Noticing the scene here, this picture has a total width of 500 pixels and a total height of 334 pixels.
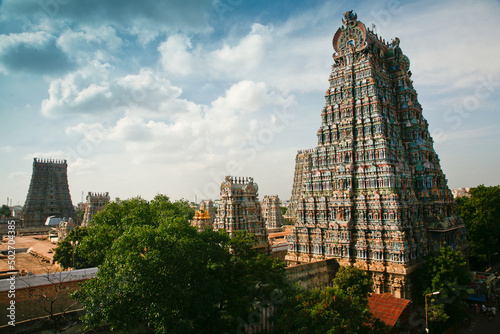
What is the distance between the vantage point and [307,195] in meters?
36.7

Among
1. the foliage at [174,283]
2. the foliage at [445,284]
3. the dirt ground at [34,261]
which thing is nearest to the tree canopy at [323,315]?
the foliage at [174,283]

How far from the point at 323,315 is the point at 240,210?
78.0 ft

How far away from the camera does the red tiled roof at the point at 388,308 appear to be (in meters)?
22.8

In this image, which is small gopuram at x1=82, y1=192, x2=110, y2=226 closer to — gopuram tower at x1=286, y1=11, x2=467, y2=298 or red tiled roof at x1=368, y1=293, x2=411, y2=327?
gopuram tower at x1=286, y1=11, x2=467, y2=298

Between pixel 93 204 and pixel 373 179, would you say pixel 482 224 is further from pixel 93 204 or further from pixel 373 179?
pixel 93 204

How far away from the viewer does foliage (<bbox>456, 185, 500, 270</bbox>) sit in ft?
145

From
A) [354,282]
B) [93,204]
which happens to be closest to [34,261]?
[93,204]

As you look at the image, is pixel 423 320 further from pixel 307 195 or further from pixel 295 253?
pixel 307 195

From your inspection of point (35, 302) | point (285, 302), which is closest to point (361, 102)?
point (285, 302)

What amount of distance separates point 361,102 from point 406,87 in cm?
752

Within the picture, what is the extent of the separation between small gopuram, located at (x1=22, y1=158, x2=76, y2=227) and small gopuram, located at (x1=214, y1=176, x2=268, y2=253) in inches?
2814

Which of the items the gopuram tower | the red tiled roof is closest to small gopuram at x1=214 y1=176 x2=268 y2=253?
the gopuram tower

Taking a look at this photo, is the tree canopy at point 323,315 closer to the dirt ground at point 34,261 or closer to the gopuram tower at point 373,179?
the gopuram tower at point 373,179

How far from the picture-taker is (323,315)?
17.8m
